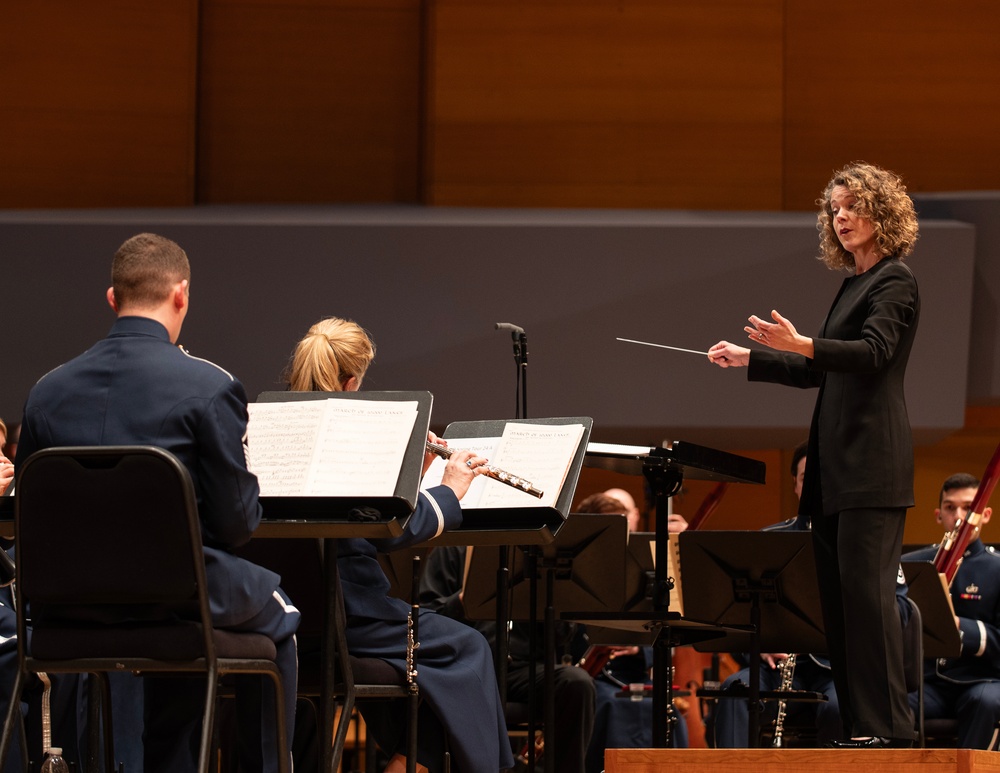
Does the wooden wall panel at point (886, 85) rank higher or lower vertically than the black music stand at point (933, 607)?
higher

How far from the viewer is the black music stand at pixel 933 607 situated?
4.24m

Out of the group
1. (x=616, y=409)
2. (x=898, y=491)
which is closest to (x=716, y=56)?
(x=616, y=409)

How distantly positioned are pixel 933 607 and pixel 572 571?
118 cm

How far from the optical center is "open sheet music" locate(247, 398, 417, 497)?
102 inches

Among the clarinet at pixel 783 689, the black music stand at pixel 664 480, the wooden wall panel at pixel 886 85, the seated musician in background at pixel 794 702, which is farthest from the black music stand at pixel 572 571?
the wooden wall panel at pixel 886 85

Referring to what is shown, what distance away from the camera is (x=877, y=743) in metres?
3.07

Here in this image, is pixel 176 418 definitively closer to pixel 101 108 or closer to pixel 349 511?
pixel 349 511

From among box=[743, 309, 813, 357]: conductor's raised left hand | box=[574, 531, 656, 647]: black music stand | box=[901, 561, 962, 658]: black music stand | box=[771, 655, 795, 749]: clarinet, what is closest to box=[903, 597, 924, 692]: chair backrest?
box=[901, 561, 962, 658]: black music stand

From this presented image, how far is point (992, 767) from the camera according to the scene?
106 inches

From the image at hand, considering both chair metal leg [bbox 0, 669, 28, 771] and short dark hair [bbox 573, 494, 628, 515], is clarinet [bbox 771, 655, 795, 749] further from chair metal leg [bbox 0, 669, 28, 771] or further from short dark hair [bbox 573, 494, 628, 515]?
chair metal leg [bbox 0, 669, 28, 771]

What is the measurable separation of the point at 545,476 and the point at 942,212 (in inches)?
158

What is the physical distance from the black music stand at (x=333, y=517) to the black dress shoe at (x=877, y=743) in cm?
121

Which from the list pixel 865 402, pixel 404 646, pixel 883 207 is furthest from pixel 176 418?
pixel 883 207

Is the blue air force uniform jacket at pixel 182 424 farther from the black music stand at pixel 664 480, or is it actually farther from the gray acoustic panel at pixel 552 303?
the gray acoustic panel at pixel 552 303
